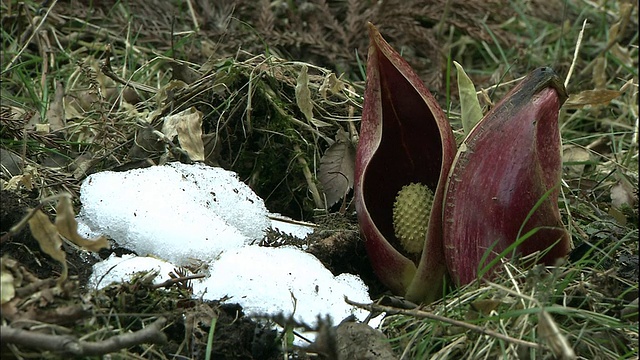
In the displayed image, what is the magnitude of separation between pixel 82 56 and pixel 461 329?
1.70 metres

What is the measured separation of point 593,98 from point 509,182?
57 cm

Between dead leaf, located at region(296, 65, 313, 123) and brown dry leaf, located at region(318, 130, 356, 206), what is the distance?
11cm

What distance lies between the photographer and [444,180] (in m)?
1.56

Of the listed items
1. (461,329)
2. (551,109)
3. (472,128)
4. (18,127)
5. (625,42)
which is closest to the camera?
(461,329)

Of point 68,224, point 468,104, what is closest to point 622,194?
point 468,104

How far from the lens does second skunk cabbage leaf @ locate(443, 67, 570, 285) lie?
1461 mm

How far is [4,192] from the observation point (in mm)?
1495

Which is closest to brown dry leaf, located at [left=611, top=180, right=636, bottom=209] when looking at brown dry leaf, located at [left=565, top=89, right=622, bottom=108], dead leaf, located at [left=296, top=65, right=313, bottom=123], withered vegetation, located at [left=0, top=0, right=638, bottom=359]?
withered vegetation, located at [left=0, top=0, right=638, bottom=359]

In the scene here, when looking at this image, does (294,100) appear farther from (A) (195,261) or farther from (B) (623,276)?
(B) (623,276)

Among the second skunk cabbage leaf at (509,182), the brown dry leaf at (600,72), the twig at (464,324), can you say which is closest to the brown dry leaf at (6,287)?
the twig at (464,324)

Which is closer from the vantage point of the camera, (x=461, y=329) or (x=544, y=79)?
(x=461, y=329)

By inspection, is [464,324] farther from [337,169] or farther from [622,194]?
[622,194]

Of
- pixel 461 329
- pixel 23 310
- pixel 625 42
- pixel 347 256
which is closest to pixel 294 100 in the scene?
pixel 347 256

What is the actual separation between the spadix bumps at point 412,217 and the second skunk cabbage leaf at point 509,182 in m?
0.09
